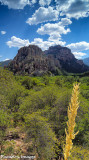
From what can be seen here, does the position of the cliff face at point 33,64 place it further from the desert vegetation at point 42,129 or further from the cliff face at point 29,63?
the desert vegetation at point 42,129

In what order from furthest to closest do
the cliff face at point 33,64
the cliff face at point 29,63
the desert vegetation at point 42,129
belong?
the cliff face at point 33,64 → the cliff face at point 29,63 → the desert vegetation at point 42,129

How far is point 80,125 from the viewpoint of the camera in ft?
44.4

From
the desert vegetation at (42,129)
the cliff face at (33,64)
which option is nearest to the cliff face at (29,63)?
the cliff face at (33,64)

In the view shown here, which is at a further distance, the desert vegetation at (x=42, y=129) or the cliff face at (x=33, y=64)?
the cliff face at (x=33, y=64)

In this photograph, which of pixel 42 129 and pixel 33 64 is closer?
pixel 42 129

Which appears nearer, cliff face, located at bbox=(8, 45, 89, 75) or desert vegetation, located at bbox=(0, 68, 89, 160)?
desert vegetation, located at bbox=(0, 68, 89, 160)

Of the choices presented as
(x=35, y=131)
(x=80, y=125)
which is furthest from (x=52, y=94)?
(x=35, y=131)

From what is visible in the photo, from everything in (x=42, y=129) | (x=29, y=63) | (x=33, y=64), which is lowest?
(x=42, y=129)

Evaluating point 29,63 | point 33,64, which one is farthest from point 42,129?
point 29,63

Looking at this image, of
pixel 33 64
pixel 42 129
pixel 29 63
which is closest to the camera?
pixel 42 129

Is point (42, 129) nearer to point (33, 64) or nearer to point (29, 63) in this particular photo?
point (33, 64)

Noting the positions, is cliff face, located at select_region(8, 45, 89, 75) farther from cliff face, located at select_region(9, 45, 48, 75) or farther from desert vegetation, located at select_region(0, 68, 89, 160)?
desert vegetation, located at select_region(0, 68, 89, 160)

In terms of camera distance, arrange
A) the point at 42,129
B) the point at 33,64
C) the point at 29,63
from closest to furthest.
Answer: the point at 42,129 → the point at 33,64 → the point at 29,63

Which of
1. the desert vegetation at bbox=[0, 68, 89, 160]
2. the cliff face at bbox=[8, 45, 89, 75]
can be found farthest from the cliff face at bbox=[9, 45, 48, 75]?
the desert vegetation at bbox=[0, 68, 89, 160]
